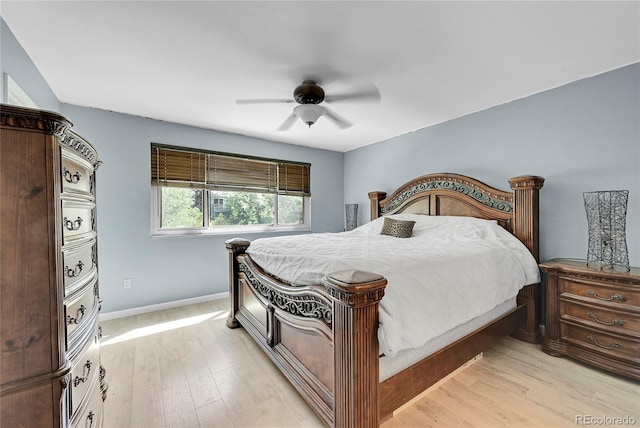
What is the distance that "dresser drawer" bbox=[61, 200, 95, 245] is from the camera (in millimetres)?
960

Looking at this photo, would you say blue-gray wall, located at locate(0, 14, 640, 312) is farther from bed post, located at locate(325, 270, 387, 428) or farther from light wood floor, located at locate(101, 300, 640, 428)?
bed post, located at locate(325, 270, 387, 428)

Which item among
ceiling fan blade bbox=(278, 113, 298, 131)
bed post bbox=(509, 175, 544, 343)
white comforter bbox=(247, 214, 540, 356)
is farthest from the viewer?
ceiling fan blade bbox=(278, 113, 298, 131)

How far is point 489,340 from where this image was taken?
6.61 feet

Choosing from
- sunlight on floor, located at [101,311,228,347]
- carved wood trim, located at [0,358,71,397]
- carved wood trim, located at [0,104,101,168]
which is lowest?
sunlight on floor, located at [101,311,228,347]

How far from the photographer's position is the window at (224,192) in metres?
3.43

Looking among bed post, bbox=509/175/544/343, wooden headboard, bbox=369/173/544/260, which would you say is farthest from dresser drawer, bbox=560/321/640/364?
wooden headboard, bbox=369/173/544/260

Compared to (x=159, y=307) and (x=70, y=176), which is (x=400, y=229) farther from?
(x=159, y=307)

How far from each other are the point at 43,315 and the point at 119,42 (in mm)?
1836

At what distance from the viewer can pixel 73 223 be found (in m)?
1.03

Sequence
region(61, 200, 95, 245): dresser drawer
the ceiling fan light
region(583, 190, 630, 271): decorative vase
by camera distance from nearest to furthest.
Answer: region(61, 200, 95, 245): dresser drawer < region(583, 190, 630, 271): decorative vase < the ceiling fan light

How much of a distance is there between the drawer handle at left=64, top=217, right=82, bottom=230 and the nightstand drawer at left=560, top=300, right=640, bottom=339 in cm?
317

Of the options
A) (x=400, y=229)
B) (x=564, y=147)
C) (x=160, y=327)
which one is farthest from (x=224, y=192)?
(x=564, y=147)

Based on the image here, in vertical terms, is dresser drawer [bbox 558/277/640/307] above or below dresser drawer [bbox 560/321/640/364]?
above

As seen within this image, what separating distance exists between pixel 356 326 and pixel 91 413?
1.22 m
